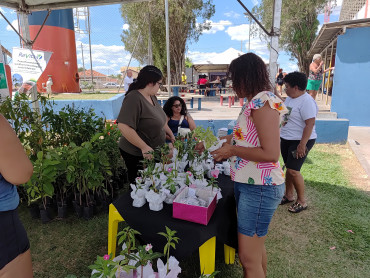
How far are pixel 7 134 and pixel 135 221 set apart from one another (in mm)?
876

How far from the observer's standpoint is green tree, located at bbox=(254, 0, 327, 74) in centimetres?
1808

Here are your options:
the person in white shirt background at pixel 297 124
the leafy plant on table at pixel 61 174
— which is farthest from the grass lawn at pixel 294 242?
the person in white shirt background at pixel 297 124

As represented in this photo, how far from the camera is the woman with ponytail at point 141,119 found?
214cm

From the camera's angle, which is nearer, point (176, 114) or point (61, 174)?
point (61, 174)

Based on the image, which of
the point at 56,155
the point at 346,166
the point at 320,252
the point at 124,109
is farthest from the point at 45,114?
the point at 346,166

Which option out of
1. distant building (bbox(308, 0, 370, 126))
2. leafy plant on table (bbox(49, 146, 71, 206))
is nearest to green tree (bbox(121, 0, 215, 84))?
distant building (bbox(308, 0, 370, 126))

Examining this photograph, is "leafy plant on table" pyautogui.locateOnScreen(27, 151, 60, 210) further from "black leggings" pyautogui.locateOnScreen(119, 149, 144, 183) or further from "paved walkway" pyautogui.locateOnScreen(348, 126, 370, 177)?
"paved walkway" pyautogui.locateOnScreen(348, 126, 370, 177)

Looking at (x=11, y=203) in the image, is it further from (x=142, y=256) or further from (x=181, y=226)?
(x=181, y=226)

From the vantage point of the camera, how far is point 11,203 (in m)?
A: 1.08

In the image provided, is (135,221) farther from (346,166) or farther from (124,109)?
(346,166)

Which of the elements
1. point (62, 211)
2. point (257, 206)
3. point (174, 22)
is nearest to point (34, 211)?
point (62, 211)

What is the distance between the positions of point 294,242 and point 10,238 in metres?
2.36

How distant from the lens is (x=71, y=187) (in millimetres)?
2887

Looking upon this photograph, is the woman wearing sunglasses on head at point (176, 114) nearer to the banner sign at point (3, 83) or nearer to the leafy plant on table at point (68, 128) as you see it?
the leafy plant on table at point (68, 128)
